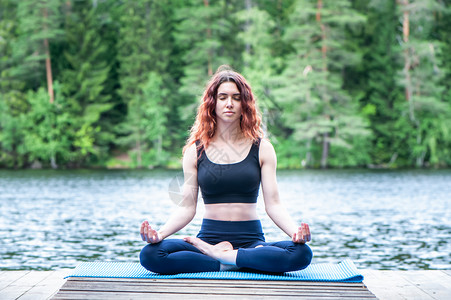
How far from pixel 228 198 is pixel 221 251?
1.08 feet

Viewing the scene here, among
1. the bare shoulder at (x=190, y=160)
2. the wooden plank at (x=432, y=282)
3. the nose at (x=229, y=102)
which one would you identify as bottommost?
the wooden plank at (x=432, y=282)

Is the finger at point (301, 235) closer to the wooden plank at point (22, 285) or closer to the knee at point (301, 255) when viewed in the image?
the knee at point (301, 255)

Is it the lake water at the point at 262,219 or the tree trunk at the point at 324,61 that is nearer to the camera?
the lake water at the point at 262,219

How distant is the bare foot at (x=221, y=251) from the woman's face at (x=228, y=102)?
2.60 feet

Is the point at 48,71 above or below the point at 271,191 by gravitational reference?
above

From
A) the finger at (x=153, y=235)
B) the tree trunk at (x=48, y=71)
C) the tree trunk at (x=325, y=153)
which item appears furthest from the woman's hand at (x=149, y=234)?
the tree trunk at (x=48, y=71)

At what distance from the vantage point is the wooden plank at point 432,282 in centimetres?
411

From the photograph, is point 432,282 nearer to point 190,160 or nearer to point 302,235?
point 302,235

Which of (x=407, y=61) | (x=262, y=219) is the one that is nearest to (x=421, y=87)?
(x=407, y=61)

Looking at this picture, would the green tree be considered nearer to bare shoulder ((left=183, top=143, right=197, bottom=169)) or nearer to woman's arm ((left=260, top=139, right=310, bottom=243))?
bare shoulder ((left=183, top=143, right=197, bottom=169))

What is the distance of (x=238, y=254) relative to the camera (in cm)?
387

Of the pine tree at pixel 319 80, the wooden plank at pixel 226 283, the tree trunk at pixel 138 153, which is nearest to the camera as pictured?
the wooden plank at pixel 226 283

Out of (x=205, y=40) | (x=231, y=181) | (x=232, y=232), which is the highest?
(x=205, y=40)

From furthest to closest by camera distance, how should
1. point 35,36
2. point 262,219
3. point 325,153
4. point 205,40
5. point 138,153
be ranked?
point 138,153
point 205,40
point 35,36
point 325,153
point 262,219
